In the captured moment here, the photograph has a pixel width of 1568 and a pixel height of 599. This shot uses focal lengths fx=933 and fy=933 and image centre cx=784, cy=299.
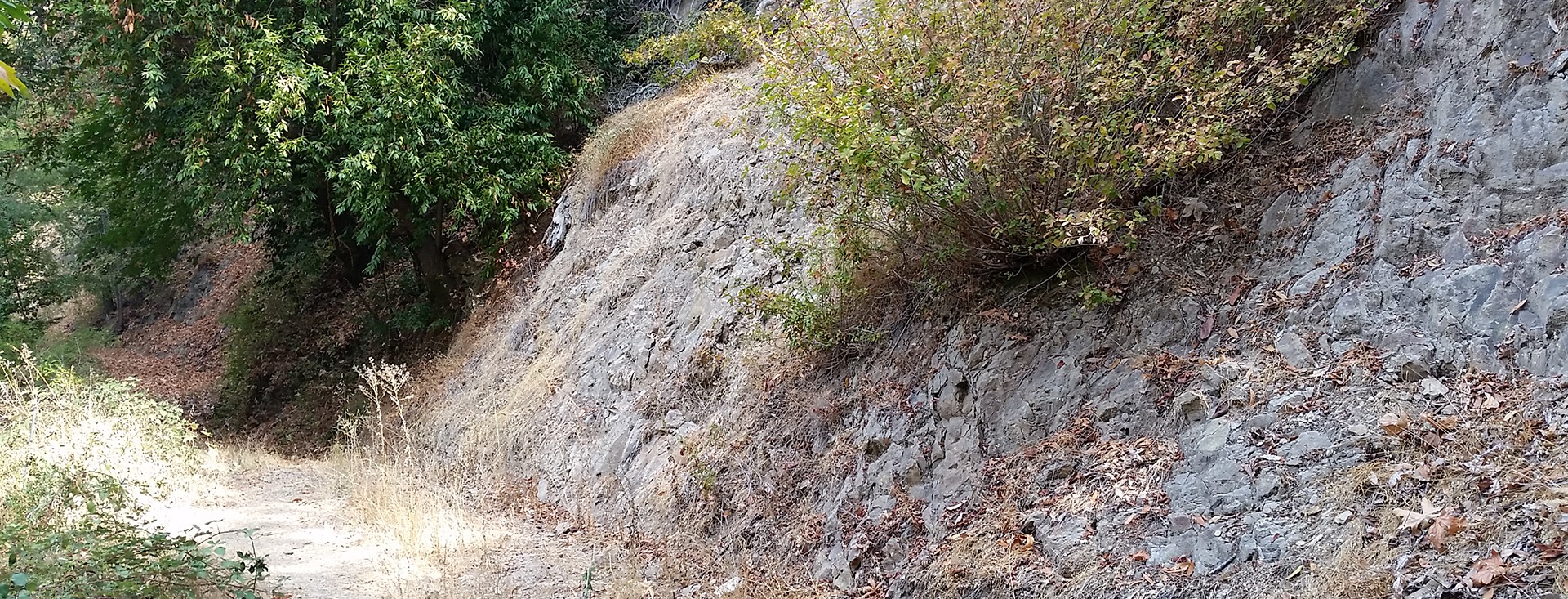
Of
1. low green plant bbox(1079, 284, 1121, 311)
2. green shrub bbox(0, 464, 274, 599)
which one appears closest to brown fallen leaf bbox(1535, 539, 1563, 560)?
low green plant bbox(1079, 284, 1121, 311)

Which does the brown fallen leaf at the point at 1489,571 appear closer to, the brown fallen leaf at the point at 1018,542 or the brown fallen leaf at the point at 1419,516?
the brown fallen leaf at the point at 1419,516

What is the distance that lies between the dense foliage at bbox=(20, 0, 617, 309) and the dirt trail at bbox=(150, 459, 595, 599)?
457cm

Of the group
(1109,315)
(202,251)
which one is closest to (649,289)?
(1109,315)

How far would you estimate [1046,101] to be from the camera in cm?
477

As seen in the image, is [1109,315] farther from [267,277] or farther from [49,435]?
[267,277]

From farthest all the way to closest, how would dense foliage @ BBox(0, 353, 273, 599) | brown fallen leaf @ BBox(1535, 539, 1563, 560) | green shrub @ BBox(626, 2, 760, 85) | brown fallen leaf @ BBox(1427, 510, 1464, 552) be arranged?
green shrub @ BBox(626, 2, 760, 85) → dense foliage @ BBox(0, 353, 273, 599) → brown fallen leaf @ BBox(1427, 510, 1464, 552) → brown fallen leaf @ BBox(1535, 539, 1563, 560)

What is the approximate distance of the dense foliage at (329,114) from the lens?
36.5ft

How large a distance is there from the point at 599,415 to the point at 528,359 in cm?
267

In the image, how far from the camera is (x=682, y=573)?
5.70m

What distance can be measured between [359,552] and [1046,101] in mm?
5406

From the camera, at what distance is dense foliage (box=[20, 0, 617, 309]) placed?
11133mm

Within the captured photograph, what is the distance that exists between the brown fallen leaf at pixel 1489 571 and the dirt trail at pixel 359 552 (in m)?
4.55

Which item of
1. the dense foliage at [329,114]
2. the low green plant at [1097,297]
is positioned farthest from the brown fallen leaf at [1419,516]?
the dense foliage at [329,114]

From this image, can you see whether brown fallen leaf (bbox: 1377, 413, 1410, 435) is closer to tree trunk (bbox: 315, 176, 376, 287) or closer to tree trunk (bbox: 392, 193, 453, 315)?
tree trunk (bbox: 392, 193, 453, 315)
